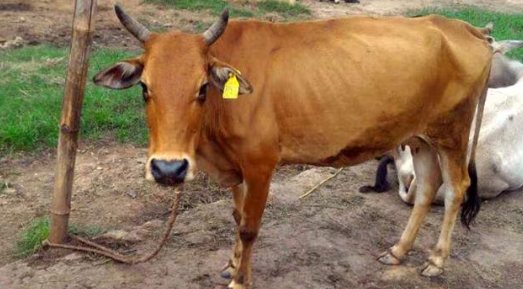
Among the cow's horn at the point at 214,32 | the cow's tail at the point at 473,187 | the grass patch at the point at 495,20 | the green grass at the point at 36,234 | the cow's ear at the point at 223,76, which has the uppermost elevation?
the cow's horn at the point at 214,32

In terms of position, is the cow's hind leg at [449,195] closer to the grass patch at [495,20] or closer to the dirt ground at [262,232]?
the dirt ground at [262,232]

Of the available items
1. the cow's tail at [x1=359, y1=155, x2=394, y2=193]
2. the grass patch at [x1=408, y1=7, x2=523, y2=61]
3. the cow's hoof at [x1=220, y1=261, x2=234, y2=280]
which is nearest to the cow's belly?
the cow's hoof at [x1=220, y1=261, x2=234, y2=280]

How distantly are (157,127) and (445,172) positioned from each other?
7.12 feet

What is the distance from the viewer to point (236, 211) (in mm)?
4738

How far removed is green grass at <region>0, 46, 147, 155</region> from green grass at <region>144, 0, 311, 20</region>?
4.52 meters

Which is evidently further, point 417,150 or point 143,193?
point 143,193

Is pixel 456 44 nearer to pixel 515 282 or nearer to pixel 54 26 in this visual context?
pixel 515 282

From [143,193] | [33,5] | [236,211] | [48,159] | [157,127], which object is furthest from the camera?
[33,5]

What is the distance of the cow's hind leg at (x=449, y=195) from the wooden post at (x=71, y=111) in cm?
249

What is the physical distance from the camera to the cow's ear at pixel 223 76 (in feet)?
12.6

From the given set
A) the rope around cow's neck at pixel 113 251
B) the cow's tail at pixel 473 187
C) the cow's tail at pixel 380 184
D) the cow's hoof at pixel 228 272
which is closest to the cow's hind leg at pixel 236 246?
the cow's hoof at pixel 228 272

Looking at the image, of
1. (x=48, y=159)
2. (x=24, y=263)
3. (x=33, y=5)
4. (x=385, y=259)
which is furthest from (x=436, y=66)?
(x=33, y=5)

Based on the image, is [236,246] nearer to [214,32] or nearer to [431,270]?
[431,270]

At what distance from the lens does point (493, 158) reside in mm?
6125
